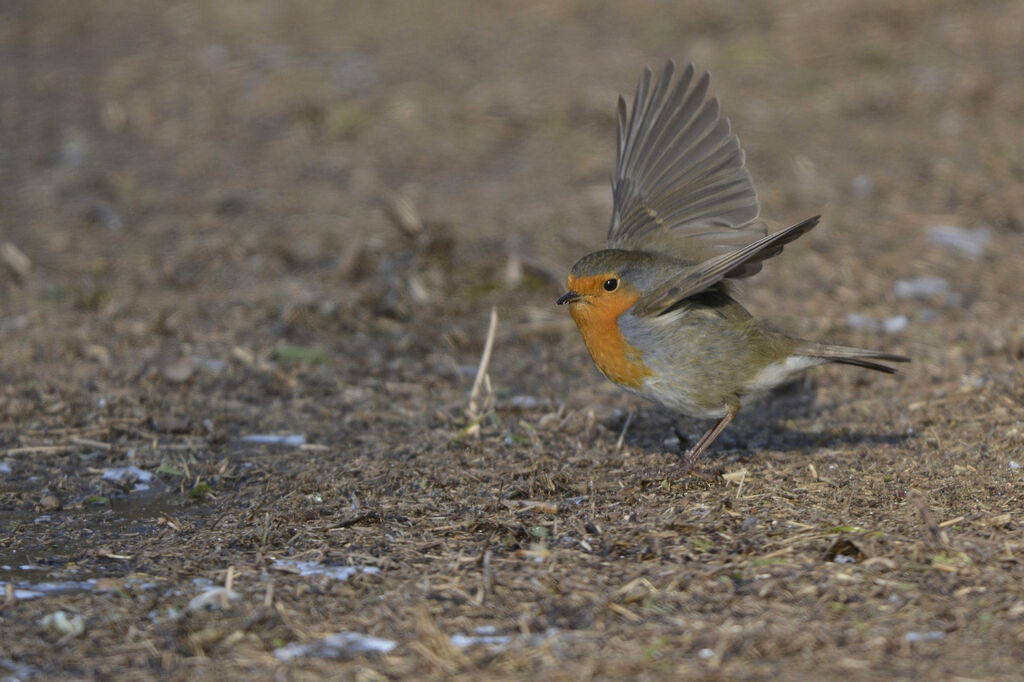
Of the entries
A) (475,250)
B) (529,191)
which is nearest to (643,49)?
(529,191)

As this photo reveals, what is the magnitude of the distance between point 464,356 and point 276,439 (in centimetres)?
141

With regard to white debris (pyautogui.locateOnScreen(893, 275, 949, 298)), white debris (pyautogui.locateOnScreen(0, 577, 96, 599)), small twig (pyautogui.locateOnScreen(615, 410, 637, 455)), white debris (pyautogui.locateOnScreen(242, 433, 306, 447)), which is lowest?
white debris (pyautogui.locateOnScreen(0, 577, 96, 599))

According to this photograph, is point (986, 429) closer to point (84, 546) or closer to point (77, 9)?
point (84, 546)

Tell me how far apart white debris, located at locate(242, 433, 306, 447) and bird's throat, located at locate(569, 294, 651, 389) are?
1363 millimetres

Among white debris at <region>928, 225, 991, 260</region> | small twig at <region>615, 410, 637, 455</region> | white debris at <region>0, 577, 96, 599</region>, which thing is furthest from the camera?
white debris at <region>928, 225, 991, 260</region>

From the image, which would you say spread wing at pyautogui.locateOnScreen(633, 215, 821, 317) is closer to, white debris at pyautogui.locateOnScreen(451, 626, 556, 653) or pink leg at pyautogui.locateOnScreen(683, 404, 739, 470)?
pink leg at pyautogui.locateOnScreen(683, 404, 739, 470)

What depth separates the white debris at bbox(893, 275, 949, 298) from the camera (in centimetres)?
697

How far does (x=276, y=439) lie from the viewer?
5195mm

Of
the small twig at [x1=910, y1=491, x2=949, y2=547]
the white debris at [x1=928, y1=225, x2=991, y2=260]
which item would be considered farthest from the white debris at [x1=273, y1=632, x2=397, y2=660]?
the white debris at [x1=928, y1=225, x2=991, y2=260]

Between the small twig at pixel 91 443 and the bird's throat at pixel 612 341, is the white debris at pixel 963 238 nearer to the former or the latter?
the bird's throat at pixel 612 341

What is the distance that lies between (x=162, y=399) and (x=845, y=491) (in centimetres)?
311

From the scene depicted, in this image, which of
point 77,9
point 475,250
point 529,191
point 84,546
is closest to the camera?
point 84,546

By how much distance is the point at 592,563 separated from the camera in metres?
3.68

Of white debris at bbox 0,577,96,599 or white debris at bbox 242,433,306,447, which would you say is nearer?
white debris at bbox 0,577,96,599
